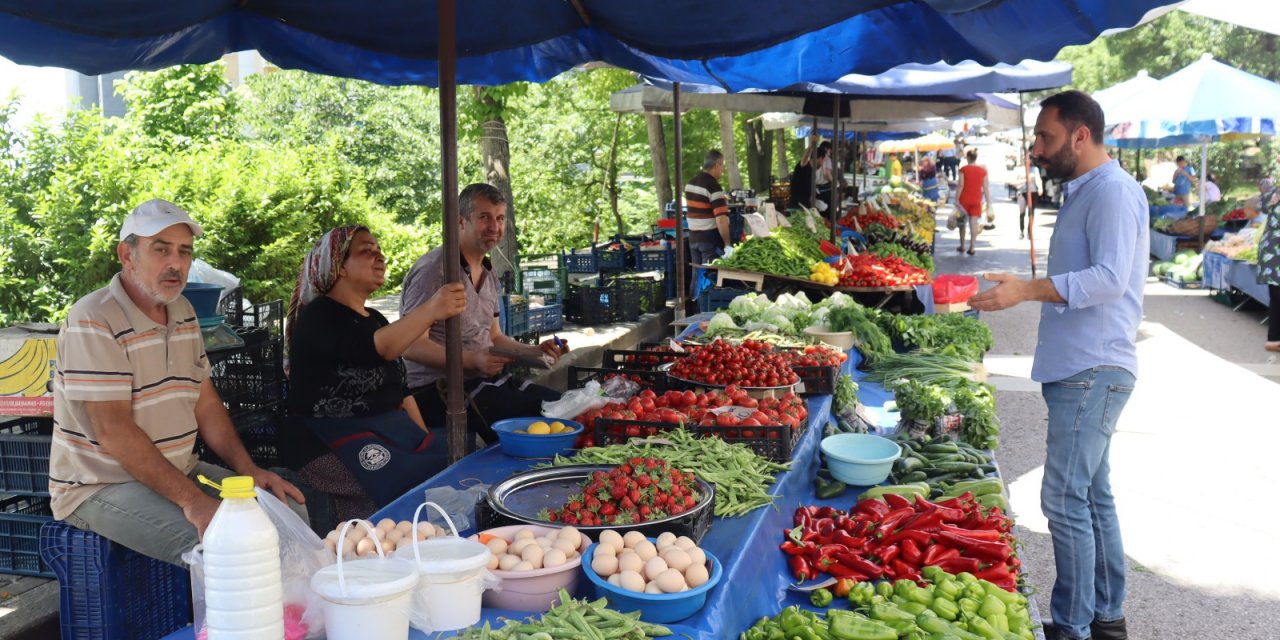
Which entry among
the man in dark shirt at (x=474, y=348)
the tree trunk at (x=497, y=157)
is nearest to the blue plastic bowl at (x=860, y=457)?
the man in dark shirt at (x=474, y=348)

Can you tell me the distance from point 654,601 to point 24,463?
10.3 feet

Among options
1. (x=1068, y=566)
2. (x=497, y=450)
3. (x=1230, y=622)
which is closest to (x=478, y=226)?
(x=497, y=450)

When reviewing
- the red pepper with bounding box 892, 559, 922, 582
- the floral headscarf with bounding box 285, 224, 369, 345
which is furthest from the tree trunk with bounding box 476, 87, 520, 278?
the red pepper with bounding box 892, 559, 922, 582

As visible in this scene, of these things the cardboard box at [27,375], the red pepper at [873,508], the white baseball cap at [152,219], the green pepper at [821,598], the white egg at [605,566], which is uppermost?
the white baseball cap at [152,219]

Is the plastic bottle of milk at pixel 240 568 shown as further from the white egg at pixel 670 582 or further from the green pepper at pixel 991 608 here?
the green pepper at pixel 991 608

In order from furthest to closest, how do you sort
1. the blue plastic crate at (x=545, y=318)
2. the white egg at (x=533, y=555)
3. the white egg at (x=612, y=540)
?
1. the blue plastic crate at (x=545, y=318)
2. the white egg at (x=612, y=540)
3. the white egg at (x=533, y=555)

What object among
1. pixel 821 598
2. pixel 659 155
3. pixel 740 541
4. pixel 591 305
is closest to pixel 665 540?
pixel 740 541

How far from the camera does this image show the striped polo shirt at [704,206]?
13.0 m

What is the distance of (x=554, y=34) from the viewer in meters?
6.00

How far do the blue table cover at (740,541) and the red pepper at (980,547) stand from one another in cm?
66

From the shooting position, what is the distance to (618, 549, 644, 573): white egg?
2744 mm

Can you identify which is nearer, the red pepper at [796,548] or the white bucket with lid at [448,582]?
the white bucket with lid at [448,582]

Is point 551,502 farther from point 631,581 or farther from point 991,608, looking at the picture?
point 991,608

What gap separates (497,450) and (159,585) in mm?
1484
